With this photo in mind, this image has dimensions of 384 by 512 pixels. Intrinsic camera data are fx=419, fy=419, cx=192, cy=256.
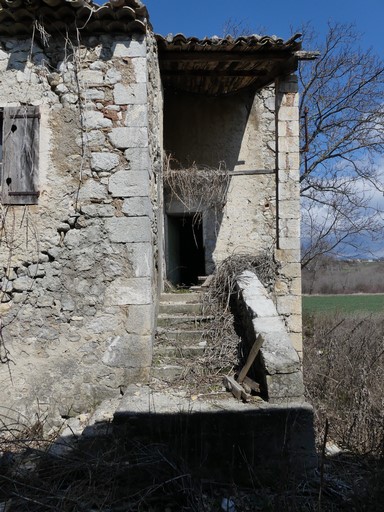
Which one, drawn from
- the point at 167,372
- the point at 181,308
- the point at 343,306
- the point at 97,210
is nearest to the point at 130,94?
the point at 97,210

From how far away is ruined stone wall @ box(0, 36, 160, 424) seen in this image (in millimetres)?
4320

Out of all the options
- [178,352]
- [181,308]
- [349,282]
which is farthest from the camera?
[349,282]

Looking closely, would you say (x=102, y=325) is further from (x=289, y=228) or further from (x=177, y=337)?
(x=289, y=228)

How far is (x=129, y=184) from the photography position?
14.6ft

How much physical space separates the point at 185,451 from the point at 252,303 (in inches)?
73.3

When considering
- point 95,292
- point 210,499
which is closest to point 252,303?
point 95,292

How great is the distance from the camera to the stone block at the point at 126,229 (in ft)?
14.5

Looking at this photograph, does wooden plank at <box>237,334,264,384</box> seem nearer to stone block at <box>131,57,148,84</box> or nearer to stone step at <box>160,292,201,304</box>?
stone step at <box>160,292,201,304</box>

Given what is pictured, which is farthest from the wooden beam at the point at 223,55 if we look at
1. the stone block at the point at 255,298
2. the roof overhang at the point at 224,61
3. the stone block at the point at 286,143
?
the stone block at the point at 255,298

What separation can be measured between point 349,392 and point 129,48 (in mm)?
5384

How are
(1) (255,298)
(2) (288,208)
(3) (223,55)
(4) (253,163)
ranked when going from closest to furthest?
1. (1) (255,298)
2. (3) (223,55)
3. (2) (288,208)
4. (4) (253,163)

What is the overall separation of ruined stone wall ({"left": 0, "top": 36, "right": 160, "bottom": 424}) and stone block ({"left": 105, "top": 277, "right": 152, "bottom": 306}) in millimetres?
10

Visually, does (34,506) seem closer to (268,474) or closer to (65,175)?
(268,474)

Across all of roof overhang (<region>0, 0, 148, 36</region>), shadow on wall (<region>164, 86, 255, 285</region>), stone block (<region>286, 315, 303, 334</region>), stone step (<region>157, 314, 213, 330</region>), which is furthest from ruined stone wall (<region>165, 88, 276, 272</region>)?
roof overhang (<region>0, 0, 148, 36</region>)
